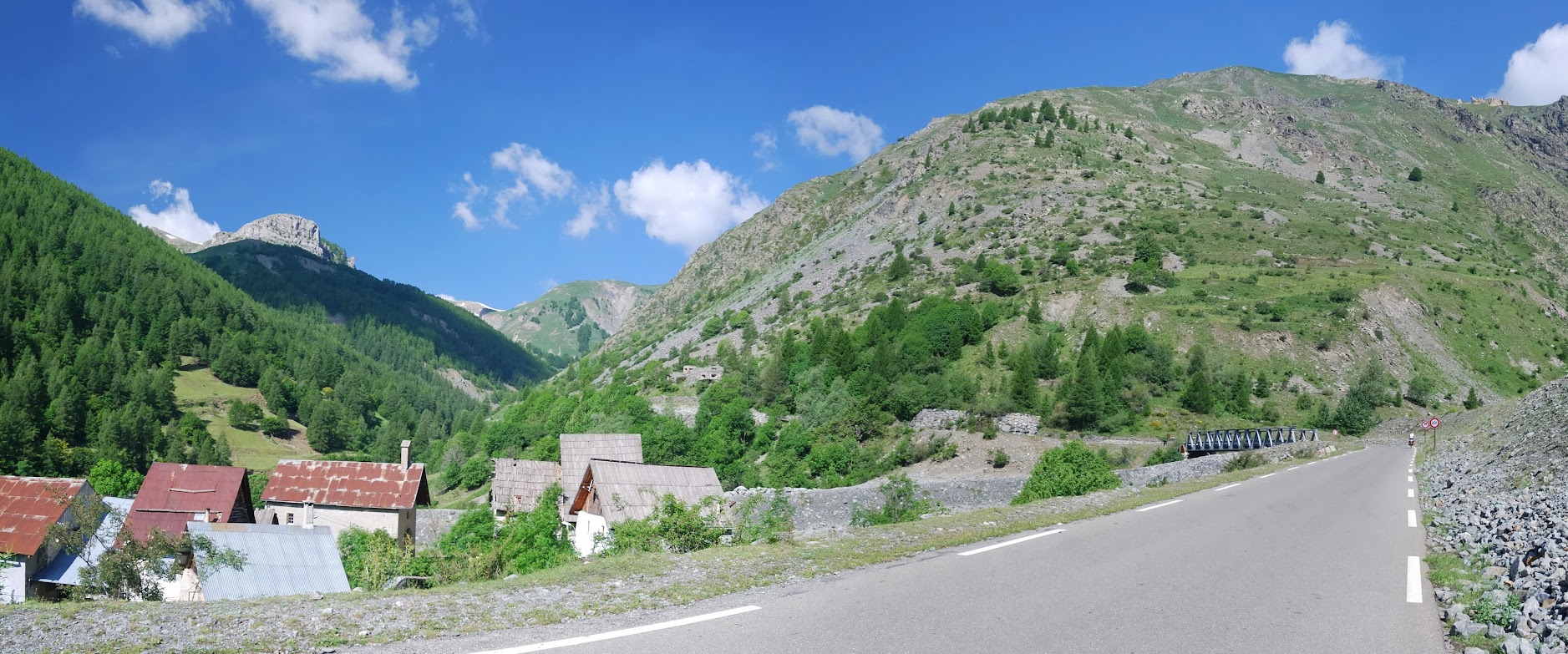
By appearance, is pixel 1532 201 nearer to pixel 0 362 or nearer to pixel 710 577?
pixel 710 577

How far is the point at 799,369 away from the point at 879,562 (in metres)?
77.3

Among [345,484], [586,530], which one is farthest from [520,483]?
[586,530]

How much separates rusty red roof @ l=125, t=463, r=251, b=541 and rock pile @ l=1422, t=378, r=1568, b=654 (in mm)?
44344

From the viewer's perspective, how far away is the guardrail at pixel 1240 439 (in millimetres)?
52094

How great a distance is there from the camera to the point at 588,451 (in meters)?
46.8

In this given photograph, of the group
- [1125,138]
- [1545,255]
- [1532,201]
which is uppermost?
[1125,138]

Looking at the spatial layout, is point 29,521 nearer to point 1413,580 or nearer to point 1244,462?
point 1413,580

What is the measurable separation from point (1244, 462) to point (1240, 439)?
72.5ft

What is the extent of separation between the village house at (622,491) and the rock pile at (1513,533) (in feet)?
67.3

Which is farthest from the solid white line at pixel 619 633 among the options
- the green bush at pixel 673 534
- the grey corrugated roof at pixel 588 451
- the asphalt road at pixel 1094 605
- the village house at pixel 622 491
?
the grey corrugated roof at pixel 588 451

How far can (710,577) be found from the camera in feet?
31.8

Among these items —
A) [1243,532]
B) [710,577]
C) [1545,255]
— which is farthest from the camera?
[1545,255]

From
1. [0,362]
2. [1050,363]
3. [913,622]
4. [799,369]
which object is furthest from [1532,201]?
[0,362]

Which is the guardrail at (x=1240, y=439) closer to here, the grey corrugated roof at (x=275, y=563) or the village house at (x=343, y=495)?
the village house at (x=343, y=495)
